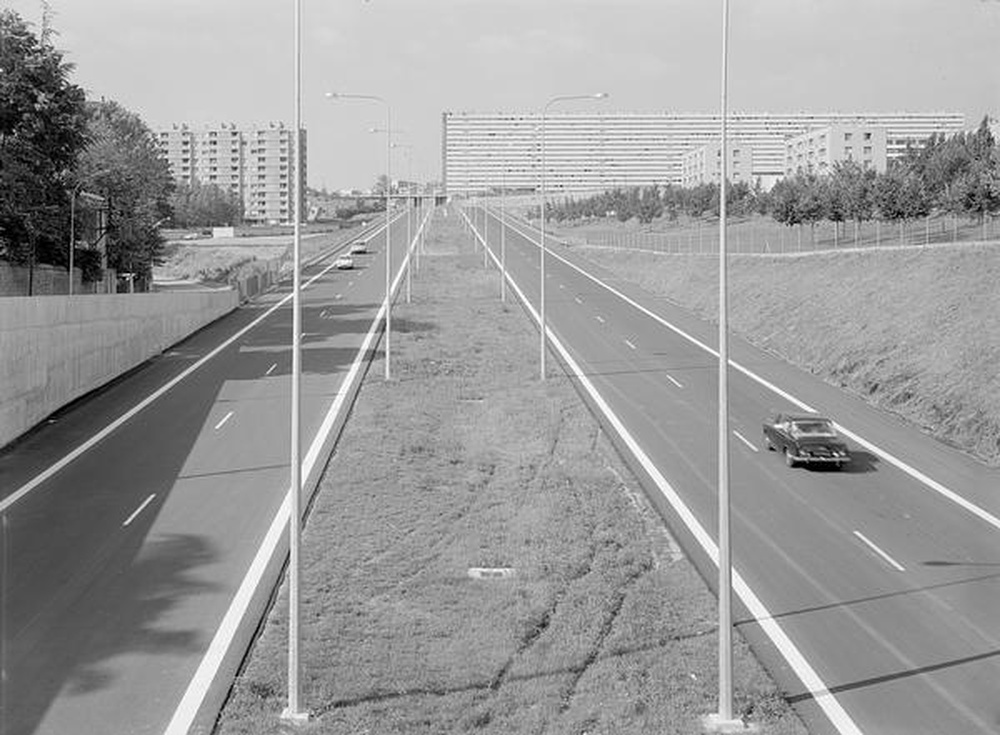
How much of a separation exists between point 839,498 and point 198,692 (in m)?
16.4

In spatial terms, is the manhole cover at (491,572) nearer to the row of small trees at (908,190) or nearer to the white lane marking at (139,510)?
the white lane marking at (139,510)

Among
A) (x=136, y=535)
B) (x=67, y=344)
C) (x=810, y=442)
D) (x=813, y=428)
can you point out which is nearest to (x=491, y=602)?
(x=136, y=535)

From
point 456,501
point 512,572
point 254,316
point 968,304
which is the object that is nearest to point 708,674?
point 512,572

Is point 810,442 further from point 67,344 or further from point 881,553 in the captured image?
point 67,344

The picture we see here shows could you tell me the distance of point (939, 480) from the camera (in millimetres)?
27328

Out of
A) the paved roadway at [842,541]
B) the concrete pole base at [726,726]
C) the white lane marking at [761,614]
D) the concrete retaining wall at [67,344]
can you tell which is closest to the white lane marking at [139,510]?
the concrete retaining wall at [67,344]

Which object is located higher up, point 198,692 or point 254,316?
point 254,316

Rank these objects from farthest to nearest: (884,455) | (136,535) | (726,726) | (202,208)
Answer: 1. (202,208)
2. (884,455)
3. (136,535)
4. (726,726)

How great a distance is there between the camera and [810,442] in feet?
93.5

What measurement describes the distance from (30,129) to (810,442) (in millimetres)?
32034

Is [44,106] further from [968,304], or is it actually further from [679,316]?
[968,304]

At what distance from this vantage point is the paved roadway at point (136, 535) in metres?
15.2

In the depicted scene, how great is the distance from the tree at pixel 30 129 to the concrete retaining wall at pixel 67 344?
204 inches

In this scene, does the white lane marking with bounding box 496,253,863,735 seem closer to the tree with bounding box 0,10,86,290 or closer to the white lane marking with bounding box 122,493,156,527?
the white lane marking with bounding box 122,493,156,527
